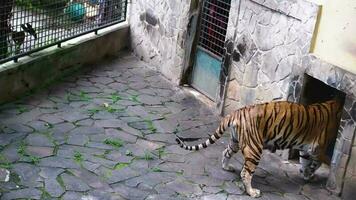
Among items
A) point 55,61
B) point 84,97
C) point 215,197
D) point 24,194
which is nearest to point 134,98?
point 84,97

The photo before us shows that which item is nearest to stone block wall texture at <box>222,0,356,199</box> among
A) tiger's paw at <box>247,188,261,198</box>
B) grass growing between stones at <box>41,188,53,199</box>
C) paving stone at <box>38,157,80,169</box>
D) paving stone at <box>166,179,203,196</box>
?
tiger's paw at <box>247,188,261,198</box>

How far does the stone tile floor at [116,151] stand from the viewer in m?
6.79

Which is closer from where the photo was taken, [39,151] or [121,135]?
[39,151]

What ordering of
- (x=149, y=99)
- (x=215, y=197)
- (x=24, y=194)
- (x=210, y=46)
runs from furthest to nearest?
(x=210, y=46), (x=149, y=99), (x=215, y=197), (x=24, y=194)

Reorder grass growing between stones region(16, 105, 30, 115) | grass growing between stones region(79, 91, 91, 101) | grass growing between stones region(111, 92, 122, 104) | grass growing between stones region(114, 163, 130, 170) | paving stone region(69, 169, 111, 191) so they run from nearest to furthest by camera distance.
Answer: paving stone region(69, 169, 111, 191)
grass growing between stones region(114, 163, 130, 170)
grass growing between stones region(16, 105, 30, 115)
grass growing between stones region(79, 91, 91, 101)
grass growing between stones region(111, 92, 122, 104)

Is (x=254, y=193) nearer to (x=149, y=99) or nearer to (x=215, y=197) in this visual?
(x=215, y=197)

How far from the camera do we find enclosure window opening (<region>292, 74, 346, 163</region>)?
764cm

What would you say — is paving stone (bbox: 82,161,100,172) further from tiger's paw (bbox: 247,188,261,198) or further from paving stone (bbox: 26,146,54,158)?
tiger's paw (bbox: 247,188,261,198)

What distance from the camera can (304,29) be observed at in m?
7.54

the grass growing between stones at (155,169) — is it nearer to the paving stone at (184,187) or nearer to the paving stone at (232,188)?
the paving stone at (184,187)

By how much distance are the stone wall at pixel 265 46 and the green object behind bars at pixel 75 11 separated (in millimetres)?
2552

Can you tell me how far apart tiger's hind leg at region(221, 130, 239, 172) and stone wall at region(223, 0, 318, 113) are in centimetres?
103

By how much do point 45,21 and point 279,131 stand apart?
12.9 feet

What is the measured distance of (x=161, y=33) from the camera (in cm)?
1020
